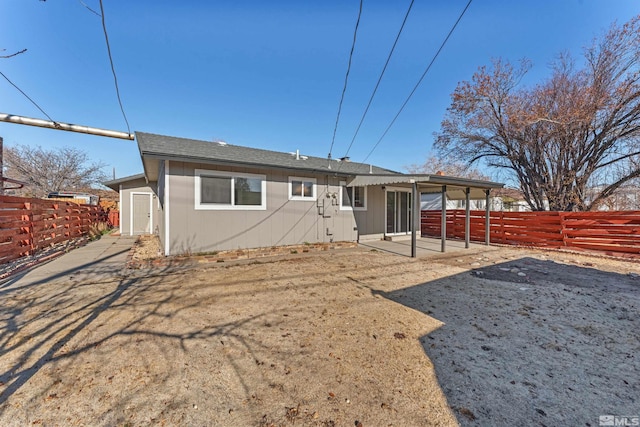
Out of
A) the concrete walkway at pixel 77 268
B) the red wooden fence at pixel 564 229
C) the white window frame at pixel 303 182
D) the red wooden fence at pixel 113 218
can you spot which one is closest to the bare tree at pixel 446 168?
the red wooden fence at pixel 564 229

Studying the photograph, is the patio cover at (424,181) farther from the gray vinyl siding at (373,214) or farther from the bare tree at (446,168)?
the bare tree at (446,168)

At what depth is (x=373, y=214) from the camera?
10.4 meters

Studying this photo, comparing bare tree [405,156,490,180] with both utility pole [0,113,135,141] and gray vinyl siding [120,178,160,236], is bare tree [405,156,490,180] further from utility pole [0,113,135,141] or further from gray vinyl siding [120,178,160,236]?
gray vinyl siding [120,178,160,236]

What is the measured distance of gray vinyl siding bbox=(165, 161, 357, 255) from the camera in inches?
261

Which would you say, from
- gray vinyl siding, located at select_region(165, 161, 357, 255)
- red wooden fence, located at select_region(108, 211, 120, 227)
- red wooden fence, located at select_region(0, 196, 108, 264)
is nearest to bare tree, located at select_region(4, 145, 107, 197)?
red wooden fence, located at select_region(108, 211, 120, 227)

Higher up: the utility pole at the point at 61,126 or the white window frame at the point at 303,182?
the utility pole at the point at 61,126

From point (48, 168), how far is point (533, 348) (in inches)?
1270

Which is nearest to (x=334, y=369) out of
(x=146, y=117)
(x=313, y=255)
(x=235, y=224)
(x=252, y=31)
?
(x=313, y=255)

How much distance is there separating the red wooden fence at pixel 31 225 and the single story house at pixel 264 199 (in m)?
2.91

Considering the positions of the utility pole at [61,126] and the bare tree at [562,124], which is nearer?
the utility pole at [61,126]

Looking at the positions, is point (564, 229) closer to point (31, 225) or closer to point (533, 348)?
point (533, 348)

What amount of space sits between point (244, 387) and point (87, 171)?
102 feet

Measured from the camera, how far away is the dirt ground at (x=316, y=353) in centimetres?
179

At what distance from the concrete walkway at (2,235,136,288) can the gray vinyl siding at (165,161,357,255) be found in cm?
142
